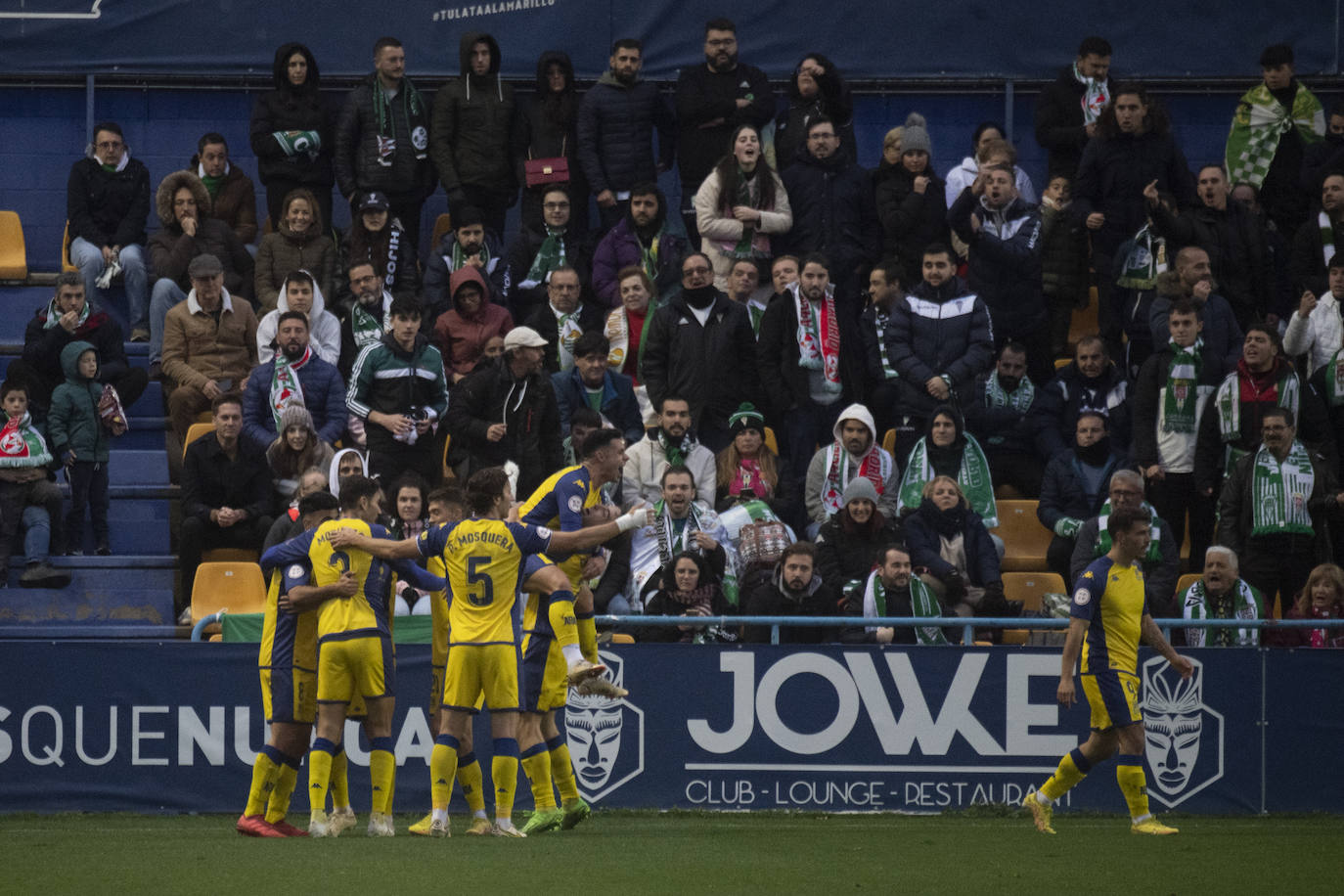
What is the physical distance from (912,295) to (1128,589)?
15.4 feet

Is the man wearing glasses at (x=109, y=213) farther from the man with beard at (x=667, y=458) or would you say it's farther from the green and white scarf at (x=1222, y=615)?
the green and white scarf at (x=1222, y=615)

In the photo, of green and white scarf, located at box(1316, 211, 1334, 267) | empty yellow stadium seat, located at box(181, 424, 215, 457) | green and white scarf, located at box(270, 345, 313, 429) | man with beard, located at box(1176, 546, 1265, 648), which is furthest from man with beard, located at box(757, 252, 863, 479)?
empty yellow stadium seat, located at box(181, 424, 215, 457)

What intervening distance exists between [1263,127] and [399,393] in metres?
8.44

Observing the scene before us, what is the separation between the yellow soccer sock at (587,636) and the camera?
10617 millimetres

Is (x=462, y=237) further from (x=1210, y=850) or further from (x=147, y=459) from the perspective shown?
(x=1210, y=850)

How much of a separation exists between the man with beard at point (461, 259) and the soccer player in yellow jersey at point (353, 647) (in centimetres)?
550

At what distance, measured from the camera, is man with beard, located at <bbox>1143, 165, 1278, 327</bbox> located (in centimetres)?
1517

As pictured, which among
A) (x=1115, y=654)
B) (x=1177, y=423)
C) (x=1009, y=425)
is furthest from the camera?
(x=1009, y=425)

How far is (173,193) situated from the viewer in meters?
15.4

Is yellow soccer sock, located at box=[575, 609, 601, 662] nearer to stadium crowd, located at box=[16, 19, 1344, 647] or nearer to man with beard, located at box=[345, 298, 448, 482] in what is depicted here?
stadium crowd, located at box=[16, 19, 1344, 647]

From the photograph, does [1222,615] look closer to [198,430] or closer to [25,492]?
[198,430]

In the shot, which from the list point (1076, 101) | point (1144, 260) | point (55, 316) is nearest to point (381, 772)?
point (55, 316)

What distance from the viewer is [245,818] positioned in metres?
10.1

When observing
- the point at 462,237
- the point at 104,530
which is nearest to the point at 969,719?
the point at 462,237
